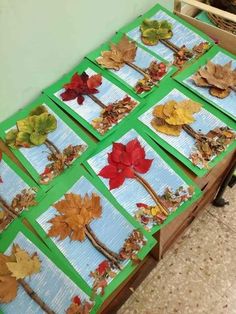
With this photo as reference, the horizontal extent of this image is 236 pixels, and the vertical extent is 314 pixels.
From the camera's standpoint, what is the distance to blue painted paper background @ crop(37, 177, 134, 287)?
0.77 metres

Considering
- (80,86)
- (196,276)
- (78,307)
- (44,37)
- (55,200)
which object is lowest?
(196,276)

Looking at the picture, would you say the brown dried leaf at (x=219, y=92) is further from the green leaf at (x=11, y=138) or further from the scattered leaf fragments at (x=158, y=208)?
the green leaf at (x=11, y=138)

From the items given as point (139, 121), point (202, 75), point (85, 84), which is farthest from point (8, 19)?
point (202, 75)

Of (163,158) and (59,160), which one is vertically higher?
(59,160)

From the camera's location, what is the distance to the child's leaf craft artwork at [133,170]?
2.70 ft

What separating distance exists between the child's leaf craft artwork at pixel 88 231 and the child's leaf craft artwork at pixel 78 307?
3 centimetres

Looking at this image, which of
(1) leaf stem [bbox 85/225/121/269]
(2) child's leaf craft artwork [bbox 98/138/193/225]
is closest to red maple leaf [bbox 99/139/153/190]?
(2) child's leaf craft artwork [bbox 98/138/193/225]

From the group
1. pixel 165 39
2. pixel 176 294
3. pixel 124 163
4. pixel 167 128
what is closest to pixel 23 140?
pixel 124 163

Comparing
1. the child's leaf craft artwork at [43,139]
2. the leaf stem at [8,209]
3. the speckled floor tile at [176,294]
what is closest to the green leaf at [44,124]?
Result: the child's leaf craft artwork at [43,139]

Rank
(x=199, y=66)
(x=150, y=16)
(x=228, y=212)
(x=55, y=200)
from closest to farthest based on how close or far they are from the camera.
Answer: (x=55, y=200) → (x=199, y=66) → (x=150, y=16) → (x=228, y=212)

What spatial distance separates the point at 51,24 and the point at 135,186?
0.48 meters

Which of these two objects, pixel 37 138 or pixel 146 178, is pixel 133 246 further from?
pixel 37 138

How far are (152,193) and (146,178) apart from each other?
0.15 feet

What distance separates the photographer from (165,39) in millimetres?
1109
